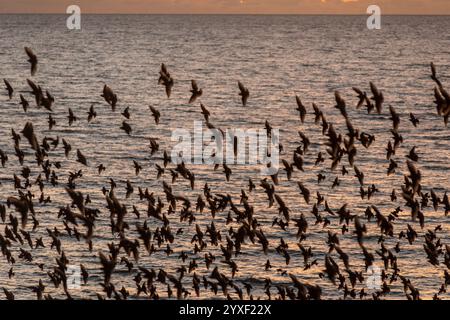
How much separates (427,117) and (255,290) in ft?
306

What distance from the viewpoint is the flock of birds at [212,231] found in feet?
154

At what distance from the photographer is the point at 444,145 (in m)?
133

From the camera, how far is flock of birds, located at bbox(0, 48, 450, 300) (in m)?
46.9

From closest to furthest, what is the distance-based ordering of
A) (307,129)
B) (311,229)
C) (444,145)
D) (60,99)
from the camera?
(311,229) < (444,145) < (307,129) < (60,99)

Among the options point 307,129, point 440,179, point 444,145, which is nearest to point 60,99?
point 307,129

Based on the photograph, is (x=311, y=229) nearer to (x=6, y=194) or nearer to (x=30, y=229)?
(x=30, y=229)

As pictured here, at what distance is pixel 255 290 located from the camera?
247 feet

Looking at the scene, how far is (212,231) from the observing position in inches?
2298

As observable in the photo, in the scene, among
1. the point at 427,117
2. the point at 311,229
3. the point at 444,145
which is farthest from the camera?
the point at 427,117
